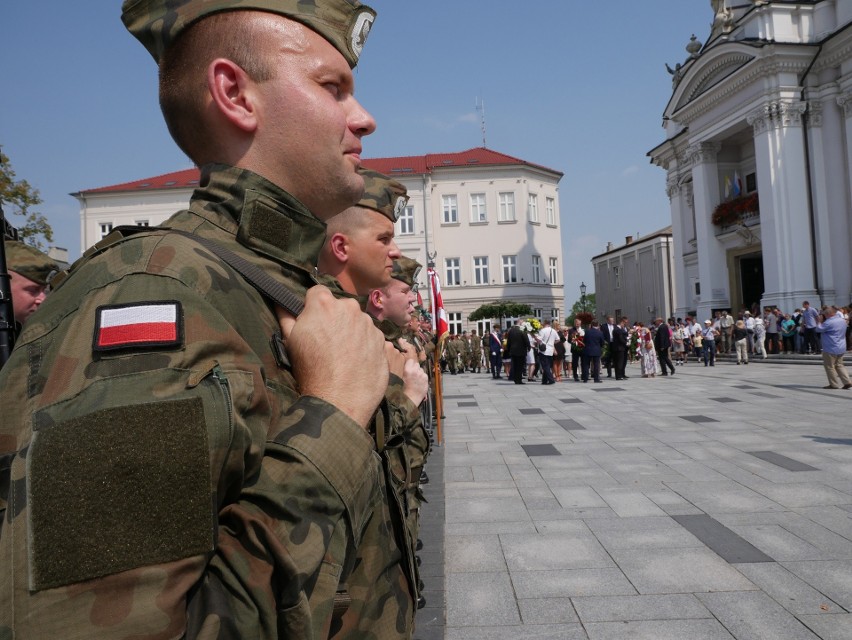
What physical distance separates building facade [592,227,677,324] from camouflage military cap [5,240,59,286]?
46731 mm

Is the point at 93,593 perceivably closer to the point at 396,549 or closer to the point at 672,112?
the point at 396,549

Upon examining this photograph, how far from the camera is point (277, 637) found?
872mm

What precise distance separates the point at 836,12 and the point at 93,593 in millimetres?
32276

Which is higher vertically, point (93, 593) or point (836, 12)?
point (836, 12)

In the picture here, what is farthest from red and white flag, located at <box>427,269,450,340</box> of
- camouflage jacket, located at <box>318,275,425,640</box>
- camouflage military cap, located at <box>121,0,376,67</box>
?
camouflage military cap, located at <box>121,0,376,67</box>

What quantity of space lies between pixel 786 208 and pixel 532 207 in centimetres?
2542

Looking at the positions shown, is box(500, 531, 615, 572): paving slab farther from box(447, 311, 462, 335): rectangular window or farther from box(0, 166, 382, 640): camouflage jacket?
box(447, 311, 462, 335): rectangular window

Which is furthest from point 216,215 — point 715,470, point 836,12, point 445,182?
point 445,182

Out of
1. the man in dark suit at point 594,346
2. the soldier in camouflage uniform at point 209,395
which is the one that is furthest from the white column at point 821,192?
the soldier in camouflage uniform at point 209,395

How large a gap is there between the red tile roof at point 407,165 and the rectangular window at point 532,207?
2.36 metres

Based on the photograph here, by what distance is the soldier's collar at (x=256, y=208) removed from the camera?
1.26 m

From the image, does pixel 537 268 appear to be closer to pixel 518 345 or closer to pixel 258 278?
pixel 518 345

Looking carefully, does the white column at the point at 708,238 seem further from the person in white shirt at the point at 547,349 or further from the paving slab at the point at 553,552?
the paving slab at the point at 553,552

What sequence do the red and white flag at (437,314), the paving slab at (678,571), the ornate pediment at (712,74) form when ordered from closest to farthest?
the paving slab at (678,571), the red and white flag at (437,314), the ornate pediment at (712,74)
